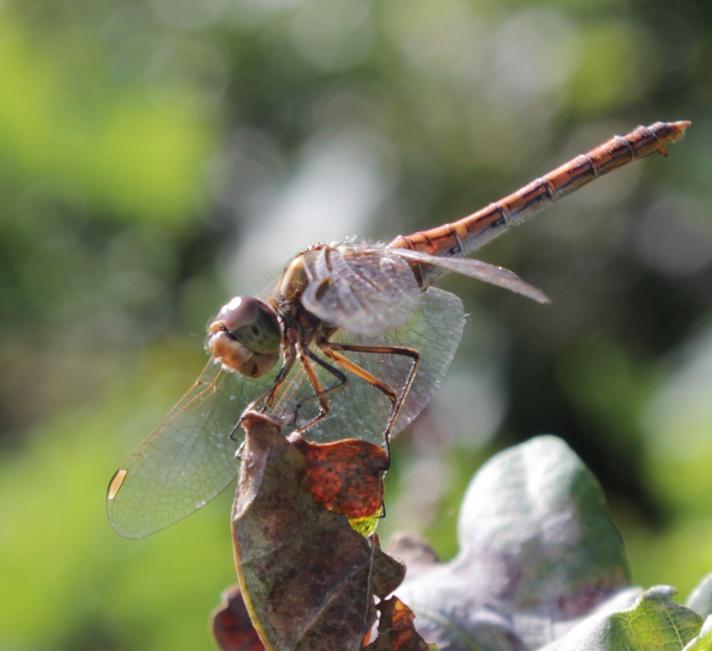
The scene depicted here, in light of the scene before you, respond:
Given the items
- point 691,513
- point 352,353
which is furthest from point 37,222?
point 352,353

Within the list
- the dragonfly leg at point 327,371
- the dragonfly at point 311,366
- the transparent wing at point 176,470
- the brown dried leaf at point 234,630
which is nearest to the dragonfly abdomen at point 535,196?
the dragonfly at point 311,366

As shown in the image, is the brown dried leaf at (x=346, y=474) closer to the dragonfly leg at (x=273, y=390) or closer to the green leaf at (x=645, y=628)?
the green leaf at (x=645, y=628)

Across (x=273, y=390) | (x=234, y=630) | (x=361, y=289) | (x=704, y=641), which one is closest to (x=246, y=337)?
(x=273, y=390)

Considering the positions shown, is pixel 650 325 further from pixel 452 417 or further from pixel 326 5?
pixel 326 5

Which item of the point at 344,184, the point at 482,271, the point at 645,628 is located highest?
the point at 482,271

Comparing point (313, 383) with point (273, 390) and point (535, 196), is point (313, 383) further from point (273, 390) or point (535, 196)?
point (535, 196)
